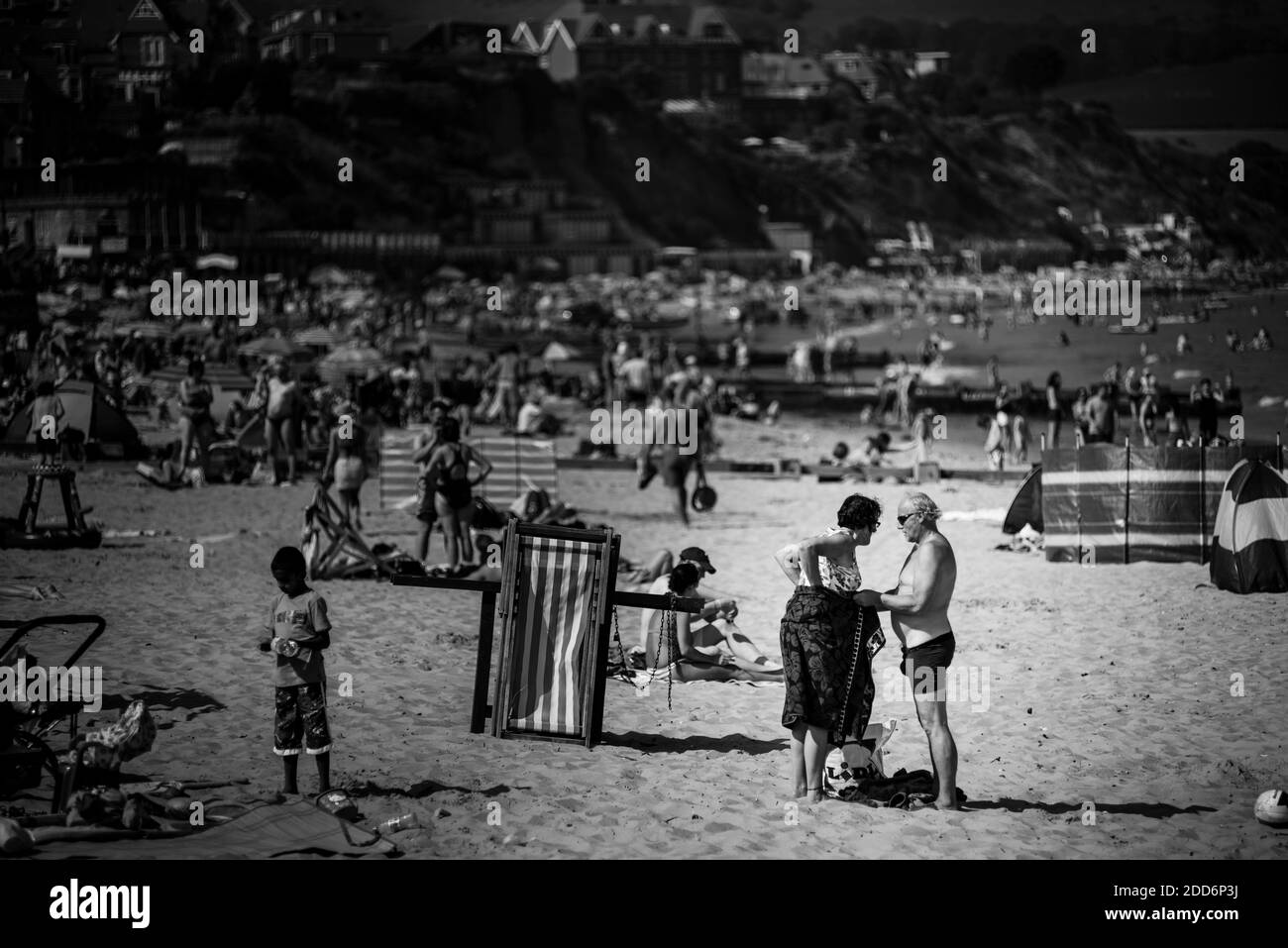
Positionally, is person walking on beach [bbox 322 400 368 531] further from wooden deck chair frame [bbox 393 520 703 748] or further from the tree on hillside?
the tree on hillside

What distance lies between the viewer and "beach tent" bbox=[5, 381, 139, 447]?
53.3ft

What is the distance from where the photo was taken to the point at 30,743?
19.0 feet

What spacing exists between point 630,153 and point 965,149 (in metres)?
30.5

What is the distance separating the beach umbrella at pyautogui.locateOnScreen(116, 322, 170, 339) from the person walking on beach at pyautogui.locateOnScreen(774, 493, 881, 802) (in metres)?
22.5

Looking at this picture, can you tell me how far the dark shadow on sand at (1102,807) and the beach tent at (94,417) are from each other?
12087 millimetres

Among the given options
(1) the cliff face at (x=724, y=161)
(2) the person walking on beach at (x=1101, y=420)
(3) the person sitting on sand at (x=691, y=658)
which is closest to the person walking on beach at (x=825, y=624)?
(3) the person sitting on sand at (x=691, y=658)

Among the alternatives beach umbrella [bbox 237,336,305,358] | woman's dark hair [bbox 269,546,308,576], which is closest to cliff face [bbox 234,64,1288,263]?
beach umbrella [bbox 237,336,305,358]

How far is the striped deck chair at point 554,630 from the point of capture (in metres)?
6.55

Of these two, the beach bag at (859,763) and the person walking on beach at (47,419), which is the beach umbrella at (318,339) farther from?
the beach bag at (859,763)

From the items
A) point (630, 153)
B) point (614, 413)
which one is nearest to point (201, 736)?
point (614, 413)

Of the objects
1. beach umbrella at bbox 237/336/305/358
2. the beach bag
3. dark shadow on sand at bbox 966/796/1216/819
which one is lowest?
dark shadow on sand at bbox 966/796/1216/819

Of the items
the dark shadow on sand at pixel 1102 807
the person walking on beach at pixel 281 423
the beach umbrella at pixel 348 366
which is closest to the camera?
the dark shadow on sand at pixel 1102 807

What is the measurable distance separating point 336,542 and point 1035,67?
3849 inches

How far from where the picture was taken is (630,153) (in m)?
118
